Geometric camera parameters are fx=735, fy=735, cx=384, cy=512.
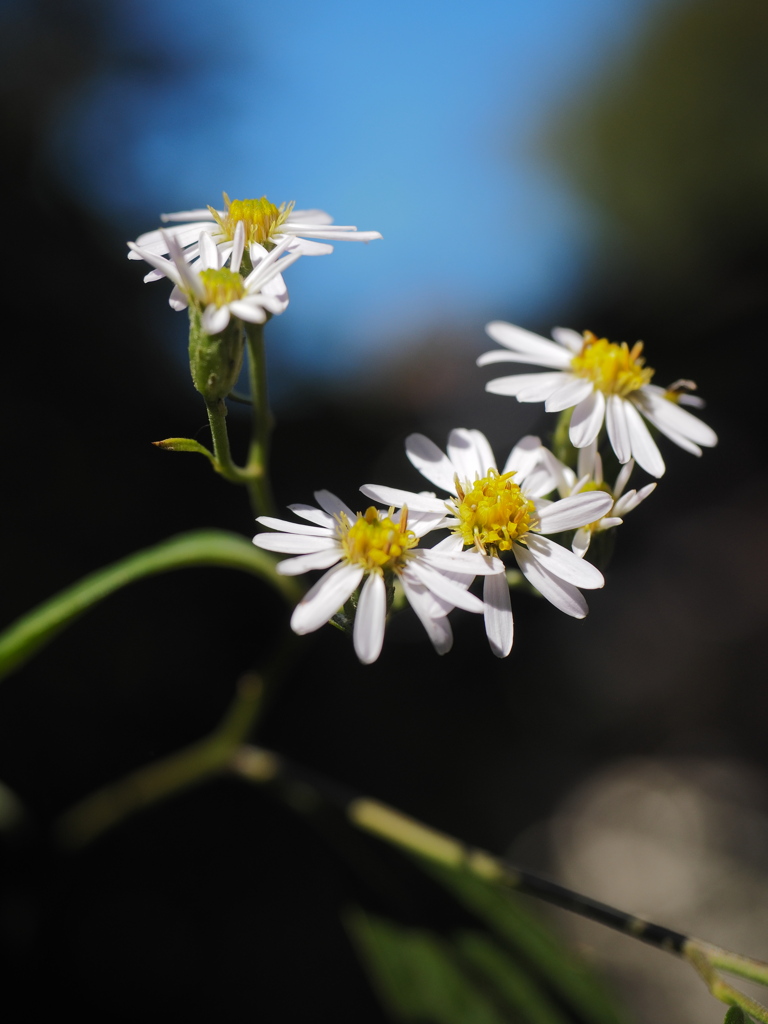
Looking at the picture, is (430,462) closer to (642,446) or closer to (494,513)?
(494,513)

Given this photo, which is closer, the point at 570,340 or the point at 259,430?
the point at 259,430

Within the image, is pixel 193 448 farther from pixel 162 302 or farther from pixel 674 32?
pixel 674 32

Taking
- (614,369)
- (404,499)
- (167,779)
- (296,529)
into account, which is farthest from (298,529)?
(167,779)

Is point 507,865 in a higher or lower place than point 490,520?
lower

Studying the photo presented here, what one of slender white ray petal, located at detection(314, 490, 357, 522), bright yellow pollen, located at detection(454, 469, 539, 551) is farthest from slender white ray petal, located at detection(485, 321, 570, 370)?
slender white ray petal, located at detection(314, 490, 357, 522)

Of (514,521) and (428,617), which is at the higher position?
(514,521)

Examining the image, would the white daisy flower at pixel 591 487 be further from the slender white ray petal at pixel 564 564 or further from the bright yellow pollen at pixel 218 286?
the bright yellow pollen at pixel 218 286

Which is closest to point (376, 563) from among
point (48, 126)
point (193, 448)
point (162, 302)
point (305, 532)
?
point (305, 532)

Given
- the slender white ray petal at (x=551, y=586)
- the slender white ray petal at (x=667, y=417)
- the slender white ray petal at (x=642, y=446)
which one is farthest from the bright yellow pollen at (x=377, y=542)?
the slender white ray petal at (x=667, y=417)
